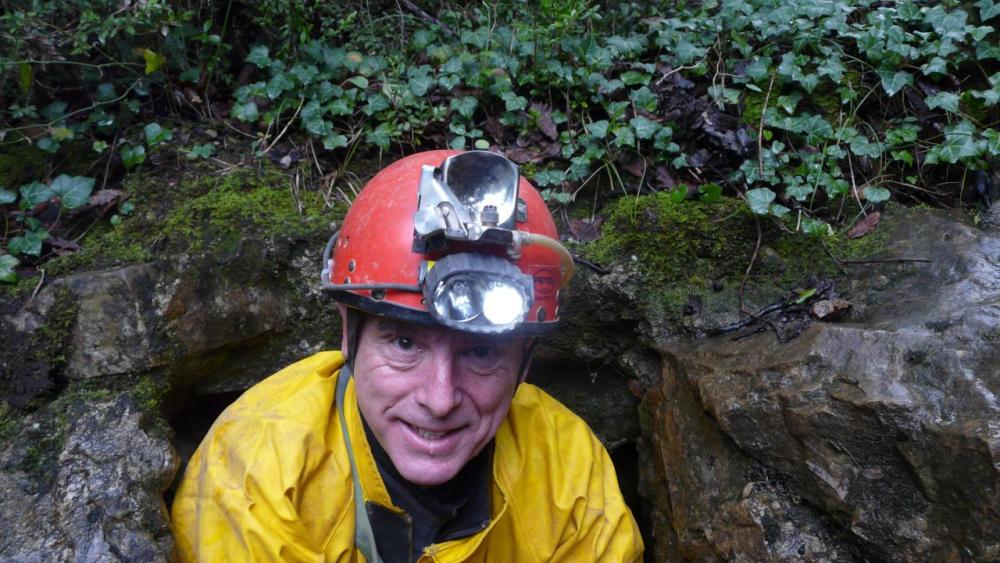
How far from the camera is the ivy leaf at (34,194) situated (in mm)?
2953

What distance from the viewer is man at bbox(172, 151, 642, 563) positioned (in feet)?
6.49

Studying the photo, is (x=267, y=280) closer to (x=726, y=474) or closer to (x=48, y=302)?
(x=48, y=302)

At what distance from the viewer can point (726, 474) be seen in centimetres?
254

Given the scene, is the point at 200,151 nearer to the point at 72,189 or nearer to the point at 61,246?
the point at 72,189

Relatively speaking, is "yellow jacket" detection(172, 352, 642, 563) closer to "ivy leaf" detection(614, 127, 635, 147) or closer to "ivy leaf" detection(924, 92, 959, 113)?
"ivy leaf" detection(614, 127, 635, 147)

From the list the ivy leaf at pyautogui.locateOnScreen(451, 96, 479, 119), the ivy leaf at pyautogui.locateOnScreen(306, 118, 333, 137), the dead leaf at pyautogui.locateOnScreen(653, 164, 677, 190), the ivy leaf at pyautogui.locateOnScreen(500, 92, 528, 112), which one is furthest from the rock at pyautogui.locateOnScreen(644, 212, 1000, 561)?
the ivy leaf at pyautogui.locateOnScreen(306, 118, 333, 137)

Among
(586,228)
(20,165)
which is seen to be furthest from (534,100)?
(20,165)

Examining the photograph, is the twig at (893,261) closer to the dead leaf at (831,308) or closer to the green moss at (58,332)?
the dead leaf at (831,308)

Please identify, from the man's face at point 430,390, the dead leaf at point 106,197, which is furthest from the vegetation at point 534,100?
the man's face at point 430,390

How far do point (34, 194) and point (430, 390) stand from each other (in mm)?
2077

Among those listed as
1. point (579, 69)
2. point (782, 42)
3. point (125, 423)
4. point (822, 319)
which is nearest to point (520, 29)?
point (579, 69)

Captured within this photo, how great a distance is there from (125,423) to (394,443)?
116cm

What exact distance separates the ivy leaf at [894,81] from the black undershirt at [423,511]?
2.43 metres

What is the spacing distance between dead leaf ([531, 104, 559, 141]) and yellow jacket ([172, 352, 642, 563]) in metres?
1.33
